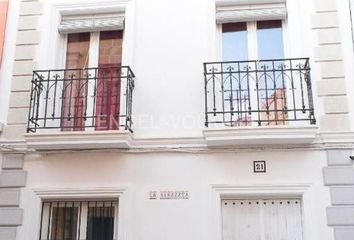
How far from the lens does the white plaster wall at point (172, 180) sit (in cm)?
590

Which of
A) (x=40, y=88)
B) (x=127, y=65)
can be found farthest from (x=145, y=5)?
(x=40, y=88)

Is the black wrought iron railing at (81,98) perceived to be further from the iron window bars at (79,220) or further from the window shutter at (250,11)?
the window shutter at (250,11)

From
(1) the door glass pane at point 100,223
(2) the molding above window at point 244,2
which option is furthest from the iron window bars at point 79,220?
(2) the molding above window at point 244,2

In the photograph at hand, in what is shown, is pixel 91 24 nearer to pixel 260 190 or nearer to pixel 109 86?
pixel 109 86

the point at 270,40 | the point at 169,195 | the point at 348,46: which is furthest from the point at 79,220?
the point at 348,46

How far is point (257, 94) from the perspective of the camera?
642cm

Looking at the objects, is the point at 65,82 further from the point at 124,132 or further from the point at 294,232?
the point at 294,232

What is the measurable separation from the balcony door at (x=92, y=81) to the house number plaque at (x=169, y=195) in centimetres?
114

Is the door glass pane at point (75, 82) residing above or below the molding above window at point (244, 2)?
below

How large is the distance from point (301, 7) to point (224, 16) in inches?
43.4

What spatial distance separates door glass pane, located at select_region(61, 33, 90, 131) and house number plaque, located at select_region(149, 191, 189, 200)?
4.65 feet

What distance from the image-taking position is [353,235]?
222 inches

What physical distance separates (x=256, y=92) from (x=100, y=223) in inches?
110

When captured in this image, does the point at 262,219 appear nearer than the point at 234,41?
Yes
